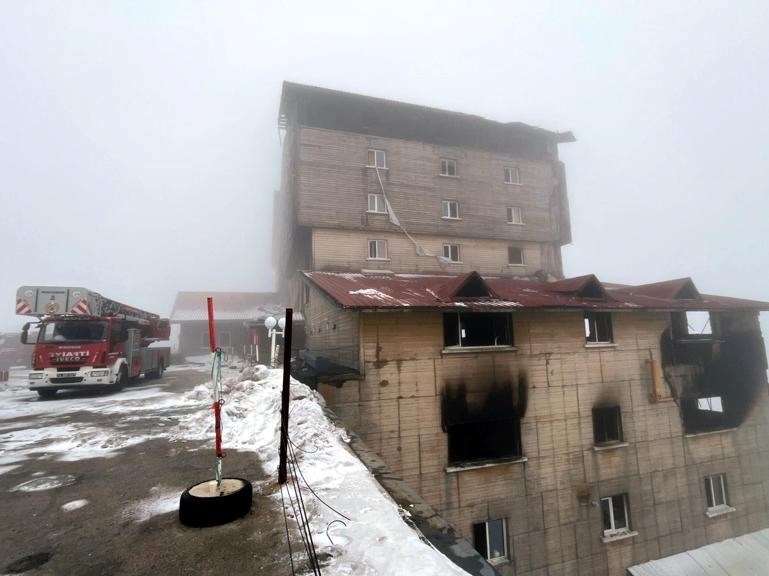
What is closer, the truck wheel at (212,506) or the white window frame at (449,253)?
the truck wheel at (212,506)

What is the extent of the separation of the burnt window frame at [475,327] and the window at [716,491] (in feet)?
39.4

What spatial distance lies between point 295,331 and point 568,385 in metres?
17.3

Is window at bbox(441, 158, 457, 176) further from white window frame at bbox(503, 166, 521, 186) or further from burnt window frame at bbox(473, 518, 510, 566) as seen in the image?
burnt window frame at bbox(473, 518, 510, 566)

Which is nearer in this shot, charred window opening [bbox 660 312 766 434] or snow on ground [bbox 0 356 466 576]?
snow on ground [bbox 0 356 466 576]

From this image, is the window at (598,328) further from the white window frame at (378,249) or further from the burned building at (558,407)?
the white window frame at (378,249)

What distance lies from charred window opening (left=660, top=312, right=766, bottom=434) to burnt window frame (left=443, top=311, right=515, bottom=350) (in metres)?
8.06

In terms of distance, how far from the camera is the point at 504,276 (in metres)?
26.4

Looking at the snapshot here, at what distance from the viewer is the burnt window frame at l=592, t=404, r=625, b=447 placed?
1553 centimetres

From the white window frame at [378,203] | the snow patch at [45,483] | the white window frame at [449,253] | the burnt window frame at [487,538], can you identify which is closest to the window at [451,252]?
the white window frame at [449,253]

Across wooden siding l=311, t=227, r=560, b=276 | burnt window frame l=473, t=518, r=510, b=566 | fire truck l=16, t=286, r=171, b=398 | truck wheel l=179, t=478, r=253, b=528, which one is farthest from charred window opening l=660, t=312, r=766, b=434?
fire truck l=16, t=286, r=171, b=398

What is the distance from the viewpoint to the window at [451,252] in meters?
25.9

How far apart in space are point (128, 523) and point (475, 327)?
1235 centimetres

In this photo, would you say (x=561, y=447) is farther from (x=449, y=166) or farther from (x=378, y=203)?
(x=449, y=166)

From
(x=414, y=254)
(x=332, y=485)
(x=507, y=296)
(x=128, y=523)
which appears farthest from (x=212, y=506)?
(x=414, y=254)
